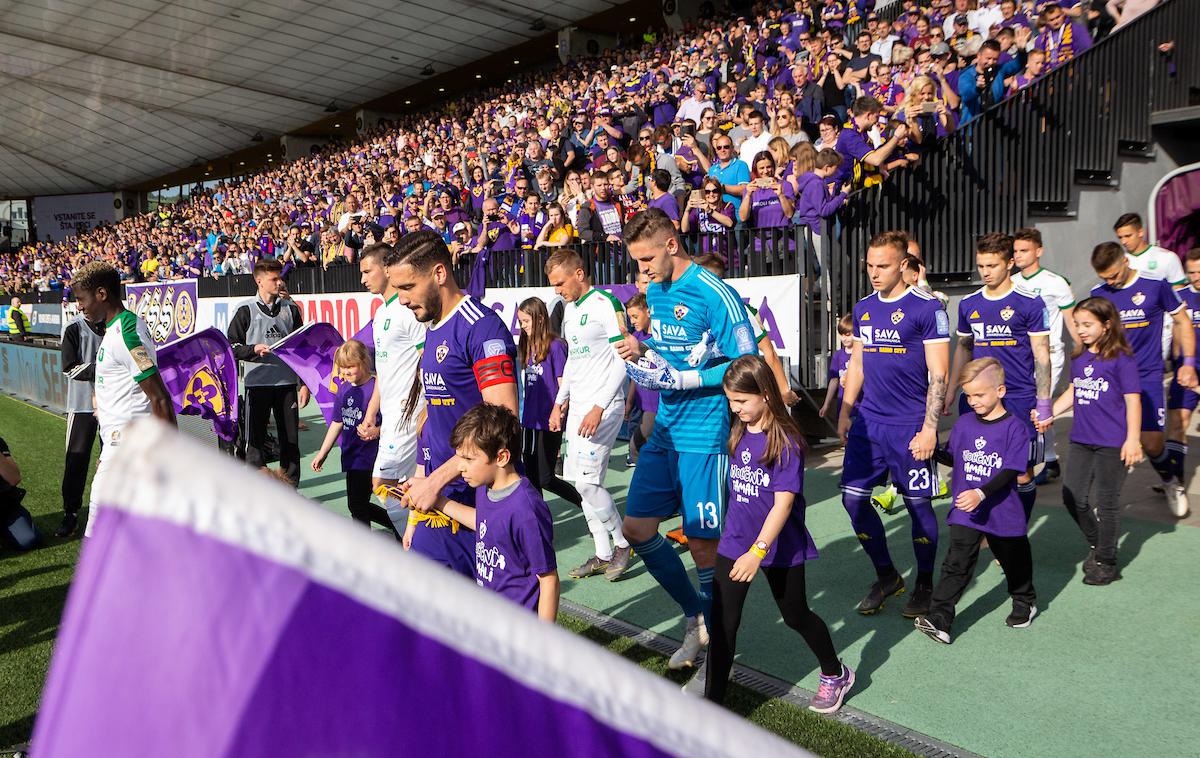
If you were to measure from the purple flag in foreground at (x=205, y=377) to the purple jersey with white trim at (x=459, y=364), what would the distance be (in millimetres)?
4037

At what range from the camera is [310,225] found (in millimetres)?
26844

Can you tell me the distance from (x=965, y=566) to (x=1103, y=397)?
63.9 inches

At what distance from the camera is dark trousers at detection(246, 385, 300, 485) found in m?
8.97

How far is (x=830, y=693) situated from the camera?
4152 millimetres

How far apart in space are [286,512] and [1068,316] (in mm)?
7041

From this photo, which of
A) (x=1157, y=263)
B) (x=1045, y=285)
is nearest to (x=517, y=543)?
(x=1045, y=285)

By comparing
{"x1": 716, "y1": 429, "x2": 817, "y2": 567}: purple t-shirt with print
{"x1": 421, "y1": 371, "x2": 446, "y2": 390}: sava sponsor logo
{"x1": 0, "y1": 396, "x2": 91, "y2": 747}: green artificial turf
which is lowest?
{"x1": 0, "y1": 396, "x2": 91, "y2": 747}: green artificial turf

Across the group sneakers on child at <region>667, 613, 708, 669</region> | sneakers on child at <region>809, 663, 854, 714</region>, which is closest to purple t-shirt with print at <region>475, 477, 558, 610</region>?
sneakers on child at <region>667, 613, 708, 669</region>

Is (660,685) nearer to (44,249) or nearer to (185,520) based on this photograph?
(185,520)

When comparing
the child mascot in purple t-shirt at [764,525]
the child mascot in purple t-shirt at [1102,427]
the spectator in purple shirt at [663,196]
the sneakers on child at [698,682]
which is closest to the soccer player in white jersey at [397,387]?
the sneakers on child at [698,682]

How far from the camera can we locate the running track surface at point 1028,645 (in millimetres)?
3961

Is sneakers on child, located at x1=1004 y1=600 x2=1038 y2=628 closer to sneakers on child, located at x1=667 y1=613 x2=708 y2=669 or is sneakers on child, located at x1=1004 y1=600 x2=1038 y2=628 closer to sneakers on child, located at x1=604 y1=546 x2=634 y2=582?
sneakers on child, located at x1=667 y1=613 x2=708 y2=669

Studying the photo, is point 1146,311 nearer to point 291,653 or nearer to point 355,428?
point 355,428

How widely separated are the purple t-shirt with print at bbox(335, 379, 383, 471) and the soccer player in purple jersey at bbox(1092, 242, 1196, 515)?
527 centimetres
